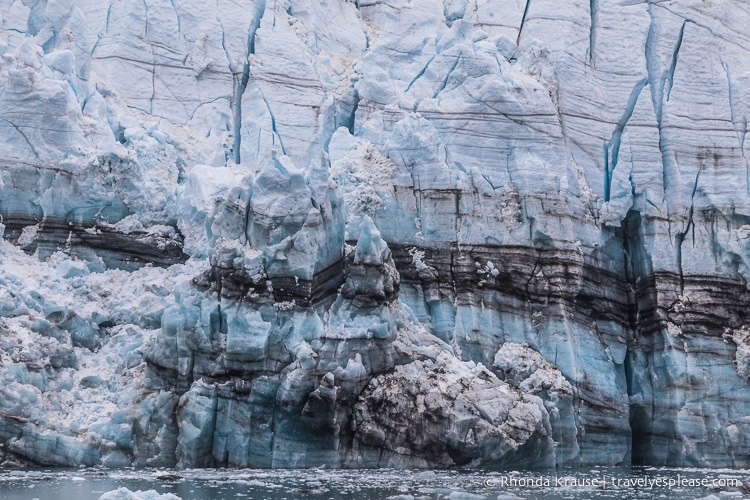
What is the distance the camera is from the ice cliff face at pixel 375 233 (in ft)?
59.4

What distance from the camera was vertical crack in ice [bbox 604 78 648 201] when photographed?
73.6ft

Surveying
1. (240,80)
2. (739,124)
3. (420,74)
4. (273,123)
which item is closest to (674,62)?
(739,124)

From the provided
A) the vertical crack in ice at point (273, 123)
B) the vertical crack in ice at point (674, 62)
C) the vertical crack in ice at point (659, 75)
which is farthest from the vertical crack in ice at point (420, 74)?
the vertical crack in ice at point (674, 62)

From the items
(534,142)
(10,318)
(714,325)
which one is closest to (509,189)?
(534,142)

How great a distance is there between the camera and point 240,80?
23719 millimetres

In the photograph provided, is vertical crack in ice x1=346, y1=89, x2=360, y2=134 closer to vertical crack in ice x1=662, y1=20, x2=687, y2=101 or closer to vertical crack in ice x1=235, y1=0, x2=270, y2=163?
vertical crack in ice x1=235, y1=0, x2=270, y2=163

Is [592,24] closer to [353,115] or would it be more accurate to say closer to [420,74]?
[420,74]

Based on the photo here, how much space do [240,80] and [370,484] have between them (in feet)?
38.0

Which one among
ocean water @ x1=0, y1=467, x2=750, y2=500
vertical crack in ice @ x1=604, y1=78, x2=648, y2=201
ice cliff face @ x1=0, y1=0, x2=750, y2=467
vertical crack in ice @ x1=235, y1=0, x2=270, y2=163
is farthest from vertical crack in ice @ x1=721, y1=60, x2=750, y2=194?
vertical crack in ice @ x1=235, y1=0, x2=270, y2=163

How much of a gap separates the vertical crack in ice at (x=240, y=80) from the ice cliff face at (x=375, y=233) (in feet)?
0.22

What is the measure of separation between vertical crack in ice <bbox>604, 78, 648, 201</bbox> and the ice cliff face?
0.17 ft

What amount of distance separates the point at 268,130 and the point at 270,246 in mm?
4528

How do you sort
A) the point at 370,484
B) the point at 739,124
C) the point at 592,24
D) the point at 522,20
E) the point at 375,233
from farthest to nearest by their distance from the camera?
1. the point at 522,20
2. the point at 592,24
3. the point at 739,124
4. the point at 375,233
5. the point at 370,484

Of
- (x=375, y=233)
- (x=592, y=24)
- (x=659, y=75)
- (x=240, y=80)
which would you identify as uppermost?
(x=592, y=24)
